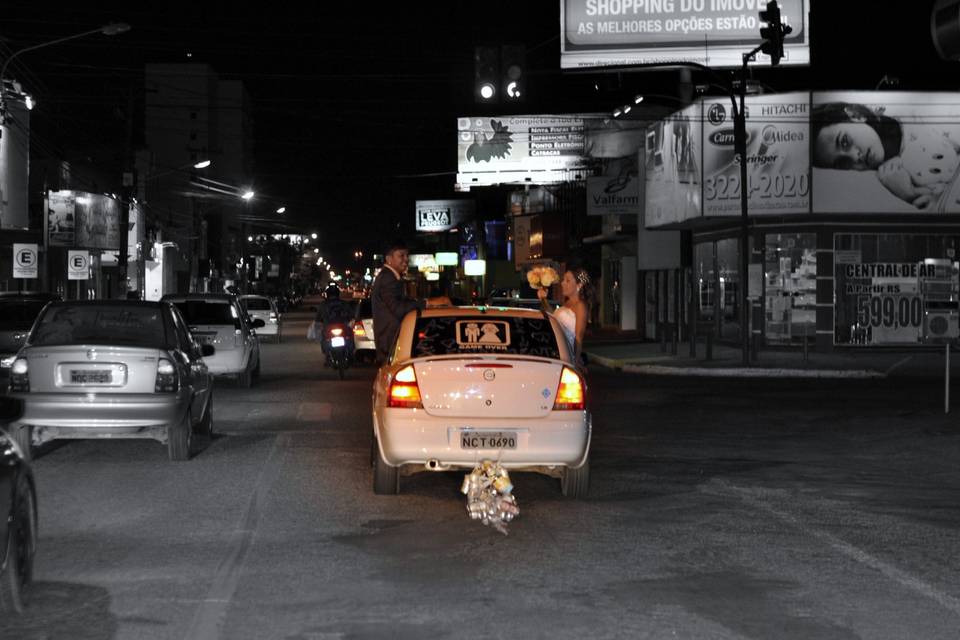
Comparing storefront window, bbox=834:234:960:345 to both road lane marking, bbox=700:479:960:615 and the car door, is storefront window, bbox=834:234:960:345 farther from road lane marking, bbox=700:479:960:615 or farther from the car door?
road lane marking, bbox=700:479:960:615

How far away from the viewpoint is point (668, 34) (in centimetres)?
A: 4344

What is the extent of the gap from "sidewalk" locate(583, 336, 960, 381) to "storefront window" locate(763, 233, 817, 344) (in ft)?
2.47

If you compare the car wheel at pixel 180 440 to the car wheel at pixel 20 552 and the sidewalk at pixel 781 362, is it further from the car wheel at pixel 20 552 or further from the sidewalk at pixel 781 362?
the sidewalk at pixel 781 362

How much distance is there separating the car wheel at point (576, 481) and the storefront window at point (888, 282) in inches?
1060

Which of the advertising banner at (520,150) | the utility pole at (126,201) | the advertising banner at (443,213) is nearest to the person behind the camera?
the utility pole at (126,201)

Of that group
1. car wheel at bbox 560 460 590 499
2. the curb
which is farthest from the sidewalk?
car wheel at bbox 560 460 590 499

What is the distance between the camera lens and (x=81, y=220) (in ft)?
168

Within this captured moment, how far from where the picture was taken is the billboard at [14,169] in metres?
39.8

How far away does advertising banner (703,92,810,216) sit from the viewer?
3416 centimetres

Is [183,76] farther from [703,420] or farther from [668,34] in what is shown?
[703,420]

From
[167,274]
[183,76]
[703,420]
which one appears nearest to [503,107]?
[167,274]

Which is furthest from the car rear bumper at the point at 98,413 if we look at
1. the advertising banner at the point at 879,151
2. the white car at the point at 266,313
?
the white car at the point at 266,313

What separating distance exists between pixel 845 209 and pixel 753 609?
93.0ft

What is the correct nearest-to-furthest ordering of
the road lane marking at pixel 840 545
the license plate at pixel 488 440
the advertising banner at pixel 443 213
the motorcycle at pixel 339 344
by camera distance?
the road lane marking at pixel 840 545, the license plate at pixel 488 440, the motorcycle at pixel 339 344, the advertising banner at pixel 443 213
